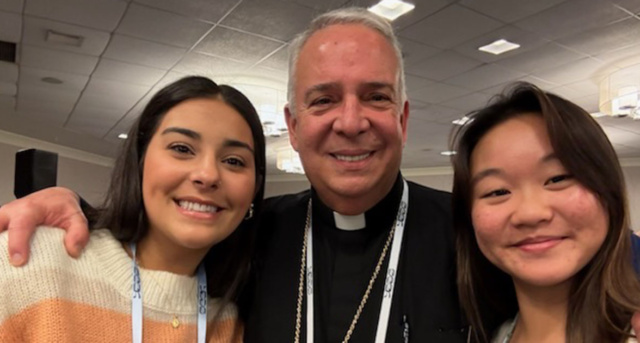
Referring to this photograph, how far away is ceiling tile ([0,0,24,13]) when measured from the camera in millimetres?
4203

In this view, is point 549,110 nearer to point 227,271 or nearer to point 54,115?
point 227,271

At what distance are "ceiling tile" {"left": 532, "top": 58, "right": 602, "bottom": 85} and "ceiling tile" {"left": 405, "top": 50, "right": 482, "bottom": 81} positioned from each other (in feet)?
2.94

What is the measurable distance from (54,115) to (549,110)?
8.32 meters

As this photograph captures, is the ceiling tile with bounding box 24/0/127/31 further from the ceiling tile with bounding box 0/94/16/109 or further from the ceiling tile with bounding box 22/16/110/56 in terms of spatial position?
the ceiling tile with bounding box 0/94/16/109

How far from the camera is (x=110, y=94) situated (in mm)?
6828

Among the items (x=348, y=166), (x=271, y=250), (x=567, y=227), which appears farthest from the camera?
(x=271, y=250)

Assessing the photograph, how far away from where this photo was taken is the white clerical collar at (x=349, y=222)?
167 centimetres

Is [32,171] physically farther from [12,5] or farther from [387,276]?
[12,5]

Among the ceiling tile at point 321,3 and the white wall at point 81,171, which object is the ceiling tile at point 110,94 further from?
the ceiling tile at point 321,3

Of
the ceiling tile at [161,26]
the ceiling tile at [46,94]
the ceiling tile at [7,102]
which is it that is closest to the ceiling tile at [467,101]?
the ceiling tile at [161,26]

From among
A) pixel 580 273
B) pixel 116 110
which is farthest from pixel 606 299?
pixel 116 110

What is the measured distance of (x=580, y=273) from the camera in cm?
120

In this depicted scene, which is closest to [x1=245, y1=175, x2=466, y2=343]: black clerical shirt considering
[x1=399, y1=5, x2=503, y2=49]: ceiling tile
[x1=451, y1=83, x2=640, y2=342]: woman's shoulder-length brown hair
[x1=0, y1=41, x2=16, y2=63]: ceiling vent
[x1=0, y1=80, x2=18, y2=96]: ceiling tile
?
[x1=451, y1=83, x2=640, y2=342]: woman's shoulder-length brown hair

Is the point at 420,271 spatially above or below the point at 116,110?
below
